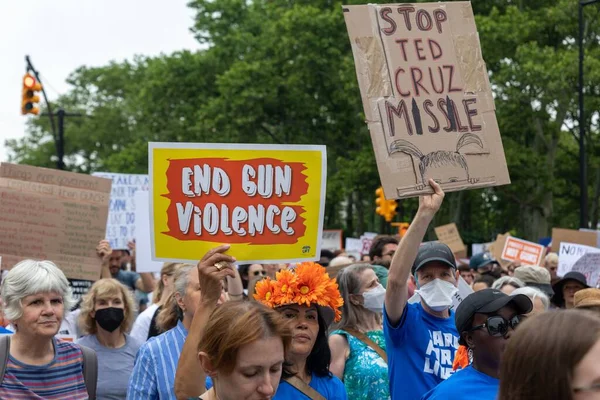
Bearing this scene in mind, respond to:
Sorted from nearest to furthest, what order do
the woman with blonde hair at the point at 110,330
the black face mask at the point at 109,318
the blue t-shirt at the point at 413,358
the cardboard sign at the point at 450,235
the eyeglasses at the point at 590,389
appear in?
the eyeglasses at the point at 590,389 < the blue t-shirt at the point at 413,358 < the woman with blonde hair at the point at 110,330 < the black face mask at the point at 109,318 < the cardboard sign at the point at 450,235

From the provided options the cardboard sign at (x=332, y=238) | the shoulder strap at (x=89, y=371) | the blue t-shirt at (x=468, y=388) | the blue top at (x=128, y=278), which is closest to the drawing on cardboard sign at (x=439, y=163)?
the blue t-shirt at (x=468, y=388)

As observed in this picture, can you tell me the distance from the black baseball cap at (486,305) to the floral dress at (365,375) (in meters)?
1.55

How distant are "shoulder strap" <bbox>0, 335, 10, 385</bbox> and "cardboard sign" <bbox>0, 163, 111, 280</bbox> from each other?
267cm

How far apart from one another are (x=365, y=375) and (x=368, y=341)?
0.97ft

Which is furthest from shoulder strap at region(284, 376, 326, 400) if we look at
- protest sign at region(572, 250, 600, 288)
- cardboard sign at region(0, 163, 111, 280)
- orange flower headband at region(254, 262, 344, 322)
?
protest sign at region(572, 250, 600, 288)

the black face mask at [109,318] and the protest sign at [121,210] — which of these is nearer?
the black face mask at [109,318]

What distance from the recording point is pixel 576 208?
44.9 metres

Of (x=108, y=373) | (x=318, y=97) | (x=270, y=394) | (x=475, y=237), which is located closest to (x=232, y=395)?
(x=270, y=394)

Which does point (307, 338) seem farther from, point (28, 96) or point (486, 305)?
point (28, 96)

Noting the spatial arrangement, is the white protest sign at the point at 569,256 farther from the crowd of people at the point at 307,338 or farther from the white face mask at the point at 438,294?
the white face mask at the point at 438,294

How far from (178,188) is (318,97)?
33717 mm

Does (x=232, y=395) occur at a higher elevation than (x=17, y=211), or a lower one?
lower

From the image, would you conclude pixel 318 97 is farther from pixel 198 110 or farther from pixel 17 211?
pixel 17 211

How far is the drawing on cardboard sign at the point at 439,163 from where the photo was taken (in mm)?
5125
